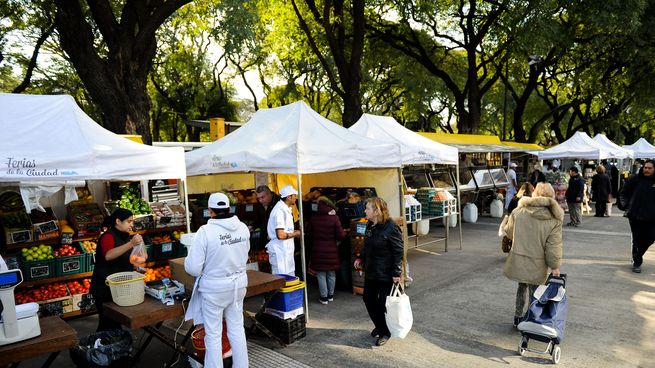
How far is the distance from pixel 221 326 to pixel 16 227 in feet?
13.3

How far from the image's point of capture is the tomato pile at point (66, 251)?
650cm

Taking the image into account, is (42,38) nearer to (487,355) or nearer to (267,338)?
(267,338)

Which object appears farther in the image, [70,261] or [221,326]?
[70,261]

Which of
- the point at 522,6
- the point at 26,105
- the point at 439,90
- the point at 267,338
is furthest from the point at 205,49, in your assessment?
the point at 267,338

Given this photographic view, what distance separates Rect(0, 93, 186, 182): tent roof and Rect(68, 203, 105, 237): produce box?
154 centimetres

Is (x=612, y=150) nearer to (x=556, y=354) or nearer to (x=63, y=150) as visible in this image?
(x=556, y=354)

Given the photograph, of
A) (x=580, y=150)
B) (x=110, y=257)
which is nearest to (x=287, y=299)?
(x=110, y=257)

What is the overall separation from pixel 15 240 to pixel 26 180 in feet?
5.85

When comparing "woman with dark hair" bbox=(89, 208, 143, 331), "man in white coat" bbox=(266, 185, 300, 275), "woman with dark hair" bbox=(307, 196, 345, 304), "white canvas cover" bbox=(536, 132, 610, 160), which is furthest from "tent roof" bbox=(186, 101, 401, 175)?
"white canvas cover" bbox=(536, 132, 610, 160)

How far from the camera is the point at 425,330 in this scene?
18.8 ft

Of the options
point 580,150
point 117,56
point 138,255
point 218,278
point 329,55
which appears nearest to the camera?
point 218,278

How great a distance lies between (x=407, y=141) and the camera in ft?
30.8

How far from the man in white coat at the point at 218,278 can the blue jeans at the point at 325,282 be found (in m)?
2.65

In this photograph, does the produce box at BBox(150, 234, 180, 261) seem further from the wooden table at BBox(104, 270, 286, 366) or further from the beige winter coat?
the beige winter coat
